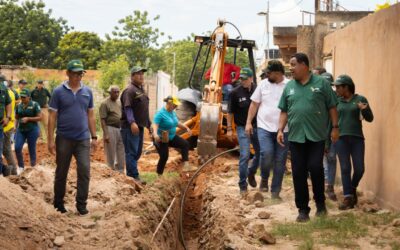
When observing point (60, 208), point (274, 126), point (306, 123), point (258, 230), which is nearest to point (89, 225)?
point (60, 208)

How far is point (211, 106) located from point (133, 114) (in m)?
2.48

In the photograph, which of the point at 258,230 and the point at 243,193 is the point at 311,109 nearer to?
the point at 258,230

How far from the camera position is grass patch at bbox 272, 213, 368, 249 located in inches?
256

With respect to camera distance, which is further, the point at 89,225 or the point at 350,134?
the point at 350,134

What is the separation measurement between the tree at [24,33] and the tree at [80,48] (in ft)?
3.11

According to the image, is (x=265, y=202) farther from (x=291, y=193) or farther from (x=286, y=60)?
(x=286, y=60)

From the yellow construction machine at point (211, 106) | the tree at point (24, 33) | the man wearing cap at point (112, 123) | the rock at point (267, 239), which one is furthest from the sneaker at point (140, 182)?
the tree at point (24, 33)

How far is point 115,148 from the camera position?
39.6ft

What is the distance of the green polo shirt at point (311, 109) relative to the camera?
24.6 ft

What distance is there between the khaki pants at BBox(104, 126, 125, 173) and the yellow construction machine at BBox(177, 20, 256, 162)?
1.70m

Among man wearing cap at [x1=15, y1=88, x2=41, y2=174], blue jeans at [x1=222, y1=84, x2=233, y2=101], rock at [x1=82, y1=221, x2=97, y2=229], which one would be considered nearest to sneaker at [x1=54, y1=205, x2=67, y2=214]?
rock at [x1=82, y1=221, x2=97, y2=229]

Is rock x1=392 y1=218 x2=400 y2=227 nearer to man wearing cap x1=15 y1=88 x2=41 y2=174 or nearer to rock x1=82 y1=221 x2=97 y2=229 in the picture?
rock x1=82 y1=221 x2=97 y2=229

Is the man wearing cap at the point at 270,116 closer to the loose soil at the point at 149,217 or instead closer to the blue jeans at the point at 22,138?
→ the loose soil at the point at 149,217

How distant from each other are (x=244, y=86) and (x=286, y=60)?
15.8 m
